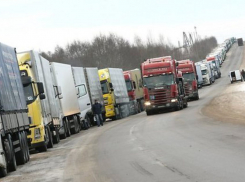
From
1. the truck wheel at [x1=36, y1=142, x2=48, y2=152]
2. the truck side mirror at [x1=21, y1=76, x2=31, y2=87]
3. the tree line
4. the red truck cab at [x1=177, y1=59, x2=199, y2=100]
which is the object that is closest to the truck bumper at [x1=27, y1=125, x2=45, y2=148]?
the truck wheel at [x1=36, y1=142, x2=48, y2=152]

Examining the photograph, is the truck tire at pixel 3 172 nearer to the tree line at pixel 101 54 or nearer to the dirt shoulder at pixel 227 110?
the dirt shoulder at pixel 227 110

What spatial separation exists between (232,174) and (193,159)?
9.56ft

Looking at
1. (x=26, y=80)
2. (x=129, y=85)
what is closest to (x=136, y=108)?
(x=129, y=85)

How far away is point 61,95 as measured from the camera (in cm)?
3155

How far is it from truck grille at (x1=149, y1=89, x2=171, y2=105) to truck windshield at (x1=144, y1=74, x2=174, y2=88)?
0.39 meters

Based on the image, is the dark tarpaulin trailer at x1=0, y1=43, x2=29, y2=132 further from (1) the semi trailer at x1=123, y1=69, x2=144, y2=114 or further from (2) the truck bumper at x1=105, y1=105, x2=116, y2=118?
(1) the semi trailer at x1=123, y1=69, x2=144, y2=114

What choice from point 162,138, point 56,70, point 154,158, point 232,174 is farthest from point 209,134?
point 56,70

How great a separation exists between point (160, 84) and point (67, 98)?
828 centimetres

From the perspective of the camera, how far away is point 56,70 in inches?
1246

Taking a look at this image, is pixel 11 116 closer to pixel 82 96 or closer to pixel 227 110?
pixel 227 110

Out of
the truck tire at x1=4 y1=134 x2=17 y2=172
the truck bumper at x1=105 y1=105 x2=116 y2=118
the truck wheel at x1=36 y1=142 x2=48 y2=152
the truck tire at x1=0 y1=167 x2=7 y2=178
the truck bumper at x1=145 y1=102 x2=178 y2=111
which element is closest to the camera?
the truck tire at x1=0 y1=167 x2=7 y2=178

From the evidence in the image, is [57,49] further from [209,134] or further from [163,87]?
[209,134]

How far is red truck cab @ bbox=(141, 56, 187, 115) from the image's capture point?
1548 inches

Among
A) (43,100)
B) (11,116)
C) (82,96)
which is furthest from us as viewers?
(82,96)
